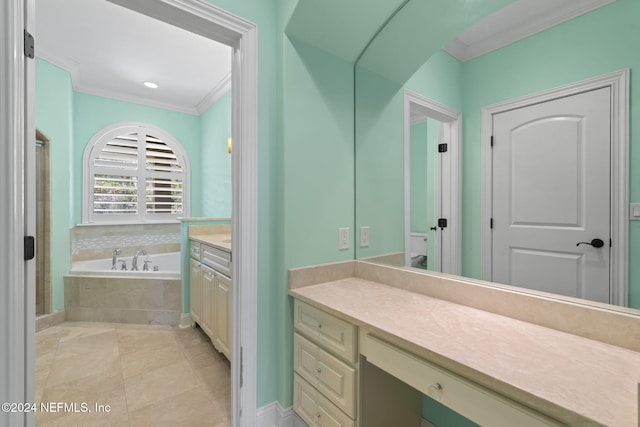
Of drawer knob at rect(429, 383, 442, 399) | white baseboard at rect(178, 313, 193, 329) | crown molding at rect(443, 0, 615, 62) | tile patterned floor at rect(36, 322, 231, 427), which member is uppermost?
crown molding at rect(443, 0, 615, 62)

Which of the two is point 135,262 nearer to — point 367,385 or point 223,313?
point 223,313

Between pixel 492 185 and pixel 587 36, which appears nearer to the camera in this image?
pixel 587 36

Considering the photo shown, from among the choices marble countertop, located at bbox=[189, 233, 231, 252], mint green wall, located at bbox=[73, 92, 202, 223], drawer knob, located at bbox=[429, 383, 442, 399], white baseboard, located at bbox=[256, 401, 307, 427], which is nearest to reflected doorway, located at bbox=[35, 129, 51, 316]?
mint green wall, located at bbox=[73, 92, 202, 223]

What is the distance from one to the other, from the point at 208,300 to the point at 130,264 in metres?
2.13

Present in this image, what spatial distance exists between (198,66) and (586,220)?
3.42m

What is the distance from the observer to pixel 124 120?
12.6 feet

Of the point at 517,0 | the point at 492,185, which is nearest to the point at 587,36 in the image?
the point at 517,0

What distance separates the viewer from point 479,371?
72 centimetres

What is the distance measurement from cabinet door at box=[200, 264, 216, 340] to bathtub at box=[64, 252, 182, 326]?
613mm

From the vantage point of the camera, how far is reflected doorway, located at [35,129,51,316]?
279cm

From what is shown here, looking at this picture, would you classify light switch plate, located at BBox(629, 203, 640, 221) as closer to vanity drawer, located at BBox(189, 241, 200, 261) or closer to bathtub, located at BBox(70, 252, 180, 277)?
vanity drawer, located at BBox(189, 241, 200, 261)

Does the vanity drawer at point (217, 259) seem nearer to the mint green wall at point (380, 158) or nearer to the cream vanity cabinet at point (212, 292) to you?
the cream vanity cabinet at point (212, 292)

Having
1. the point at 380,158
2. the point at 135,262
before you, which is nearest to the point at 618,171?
Answer: the point at 380,158

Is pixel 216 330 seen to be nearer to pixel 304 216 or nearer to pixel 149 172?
pixel 304 216
